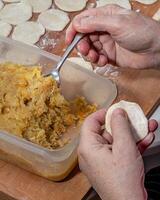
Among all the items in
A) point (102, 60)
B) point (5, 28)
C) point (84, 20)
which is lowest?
point (5, 28)

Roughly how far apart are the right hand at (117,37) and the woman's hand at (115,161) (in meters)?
0.23

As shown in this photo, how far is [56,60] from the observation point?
116cm

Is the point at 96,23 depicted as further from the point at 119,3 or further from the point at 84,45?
the point at 119,3

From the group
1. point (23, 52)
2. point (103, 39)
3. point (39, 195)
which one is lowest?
point (39, 195)

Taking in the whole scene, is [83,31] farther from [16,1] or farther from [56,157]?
[16,1]

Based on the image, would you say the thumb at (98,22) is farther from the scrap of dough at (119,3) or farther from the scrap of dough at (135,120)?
the scrap of dough at (119,3)

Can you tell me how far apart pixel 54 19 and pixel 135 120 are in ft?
1.69

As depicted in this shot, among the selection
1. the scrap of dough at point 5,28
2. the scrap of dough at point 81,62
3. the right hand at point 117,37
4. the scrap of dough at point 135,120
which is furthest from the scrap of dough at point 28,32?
the scrap of dough at point 135,120

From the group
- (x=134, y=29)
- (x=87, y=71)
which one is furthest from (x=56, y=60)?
(x=134, y=29)

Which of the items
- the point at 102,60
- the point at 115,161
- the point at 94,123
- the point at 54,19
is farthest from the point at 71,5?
the point at 115,161

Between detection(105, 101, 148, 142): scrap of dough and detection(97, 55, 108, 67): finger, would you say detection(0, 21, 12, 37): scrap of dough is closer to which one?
detection(97, 55, 108, 67): finger

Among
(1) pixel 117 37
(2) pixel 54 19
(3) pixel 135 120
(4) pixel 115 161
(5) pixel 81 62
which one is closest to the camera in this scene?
(4) pixel 115 161

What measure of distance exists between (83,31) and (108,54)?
133 millimetres

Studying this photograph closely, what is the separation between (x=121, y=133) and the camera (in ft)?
2.87
